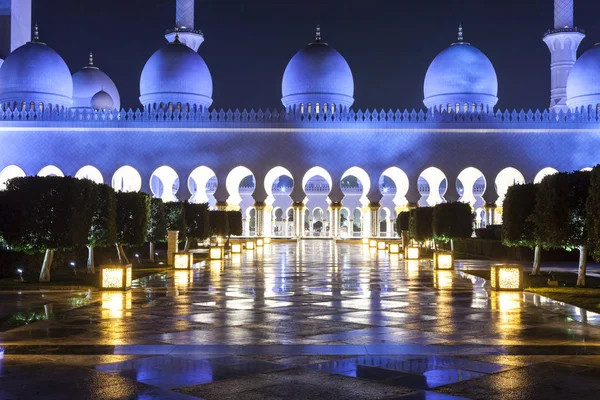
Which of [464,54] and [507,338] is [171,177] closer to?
[464,54]

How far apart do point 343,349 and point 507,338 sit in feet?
4.47

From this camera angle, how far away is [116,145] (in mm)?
30391

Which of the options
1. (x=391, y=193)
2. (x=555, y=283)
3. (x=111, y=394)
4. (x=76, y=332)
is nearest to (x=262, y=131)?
(x=391, y=193)

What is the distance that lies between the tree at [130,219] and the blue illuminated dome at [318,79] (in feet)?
61.1

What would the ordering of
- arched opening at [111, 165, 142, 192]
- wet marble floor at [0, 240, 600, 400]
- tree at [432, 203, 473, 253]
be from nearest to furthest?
wet marble floor at [0, 240, 600, 400], tree at [432, 203, 473, 253], arched opening at [111, 165, 142, 192]

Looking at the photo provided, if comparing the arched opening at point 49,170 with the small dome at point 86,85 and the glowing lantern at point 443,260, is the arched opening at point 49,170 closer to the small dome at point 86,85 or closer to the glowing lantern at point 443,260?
the small dome at point 86,85

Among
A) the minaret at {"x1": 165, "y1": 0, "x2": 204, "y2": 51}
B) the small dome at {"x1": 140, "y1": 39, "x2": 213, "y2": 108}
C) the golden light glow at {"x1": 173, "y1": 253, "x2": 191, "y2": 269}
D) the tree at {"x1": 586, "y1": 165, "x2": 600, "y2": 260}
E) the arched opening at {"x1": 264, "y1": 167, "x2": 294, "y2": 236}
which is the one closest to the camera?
the tree at {"x1": 586, "y1": 165, "x2": 600, "y2": 260}

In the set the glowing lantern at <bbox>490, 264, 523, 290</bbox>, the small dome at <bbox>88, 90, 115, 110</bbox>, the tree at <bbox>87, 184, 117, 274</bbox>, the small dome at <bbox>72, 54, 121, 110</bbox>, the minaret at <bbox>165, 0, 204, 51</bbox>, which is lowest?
the glowing lantern at <bbox>490, 264, 523, 290</bbox>

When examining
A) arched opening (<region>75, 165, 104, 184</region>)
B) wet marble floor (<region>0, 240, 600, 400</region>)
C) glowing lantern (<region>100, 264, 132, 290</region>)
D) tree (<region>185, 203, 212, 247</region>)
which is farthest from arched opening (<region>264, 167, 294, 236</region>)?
wet marble floor (<region>0, 240, 600, 400</region>)

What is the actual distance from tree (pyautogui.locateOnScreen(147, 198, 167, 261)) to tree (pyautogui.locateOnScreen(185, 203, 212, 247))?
2.15 metres

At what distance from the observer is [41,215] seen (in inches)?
432

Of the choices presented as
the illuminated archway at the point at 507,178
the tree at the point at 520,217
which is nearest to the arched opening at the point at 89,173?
the illuminated archway at the point at 507,178

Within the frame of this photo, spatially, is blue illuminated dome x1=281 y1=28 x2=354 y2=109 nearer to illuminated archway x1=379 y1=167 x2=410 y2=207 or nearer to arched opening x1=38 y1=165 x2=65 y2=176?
illuminated archway x1=379 y1=167 x2=410 y2=207

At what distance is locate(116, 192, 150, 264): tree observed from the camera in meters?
14.2
